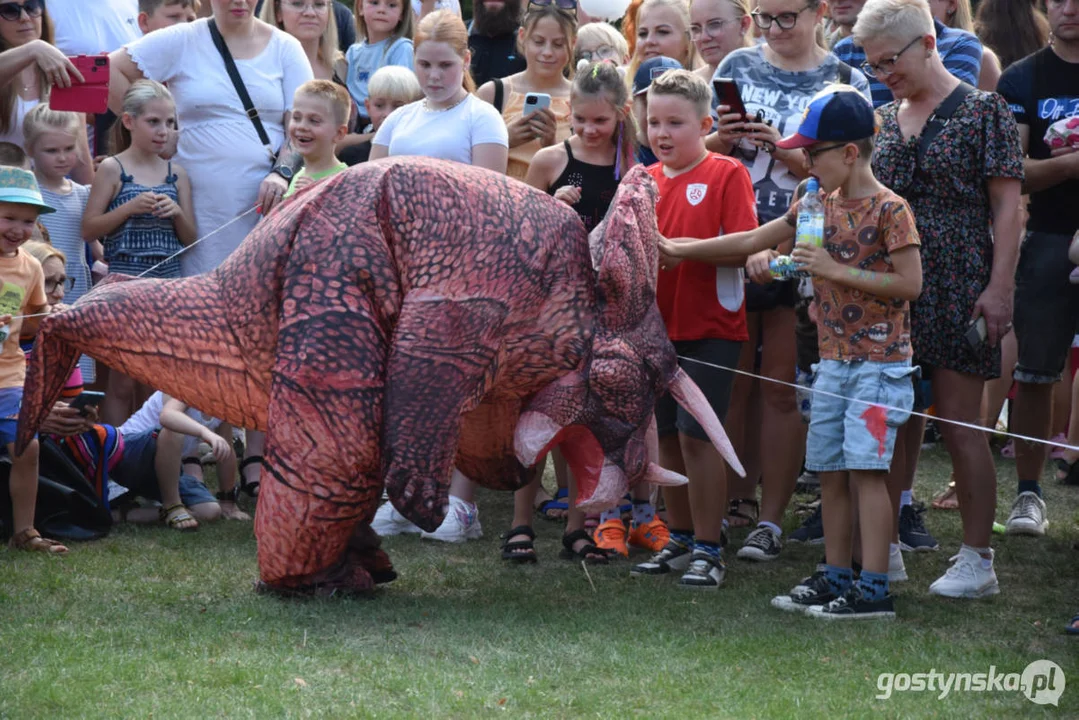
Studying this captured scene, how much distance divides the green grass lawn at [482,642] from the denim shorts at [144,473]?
0.56 meters

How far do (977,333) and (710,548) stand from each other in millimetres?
1380

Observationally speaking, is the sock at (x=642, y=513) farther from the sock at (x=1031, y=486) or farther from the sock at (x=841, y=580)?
the sock at (x=1031, y=486)

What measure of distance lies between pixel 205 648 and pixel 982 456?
3.12 m

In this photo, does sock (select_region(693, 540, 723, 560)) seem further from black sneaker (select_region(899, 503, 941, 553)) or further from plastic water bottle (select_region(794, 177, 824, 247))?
plastic water bottle (select_region(794, 177, 824, 247))

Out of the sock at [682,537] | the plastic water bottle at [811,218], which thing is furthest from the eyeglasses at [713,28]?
the sock at [682,537]

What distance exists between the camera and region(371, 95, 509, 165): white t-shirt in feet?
20.9

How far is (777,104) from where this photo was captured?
6.05m

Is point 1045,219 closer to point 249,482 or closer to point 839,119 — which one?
point 839,119

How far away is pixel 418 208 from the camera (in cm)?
457

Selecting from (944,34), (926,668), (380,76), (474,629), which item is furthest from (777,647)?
(380,76)

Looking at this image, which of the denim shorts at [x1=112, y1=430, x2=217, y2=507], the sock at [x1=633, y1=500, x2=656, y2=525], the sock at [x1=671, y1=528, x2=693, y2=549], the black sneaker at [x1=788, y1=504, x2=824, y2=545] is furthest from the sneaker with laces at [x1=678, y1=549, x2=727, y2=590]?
the denim shorts at [x1=112, y1=430, x2=217, y2=507]

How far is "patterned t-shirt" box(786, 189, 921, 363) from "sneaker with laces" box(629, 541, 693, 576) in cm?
121

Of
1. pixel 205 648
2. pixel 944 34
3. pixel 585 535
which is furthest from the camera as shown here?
pixel 944 34

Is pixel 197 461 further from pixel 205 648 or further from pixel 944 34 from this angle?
pixel 944 34
